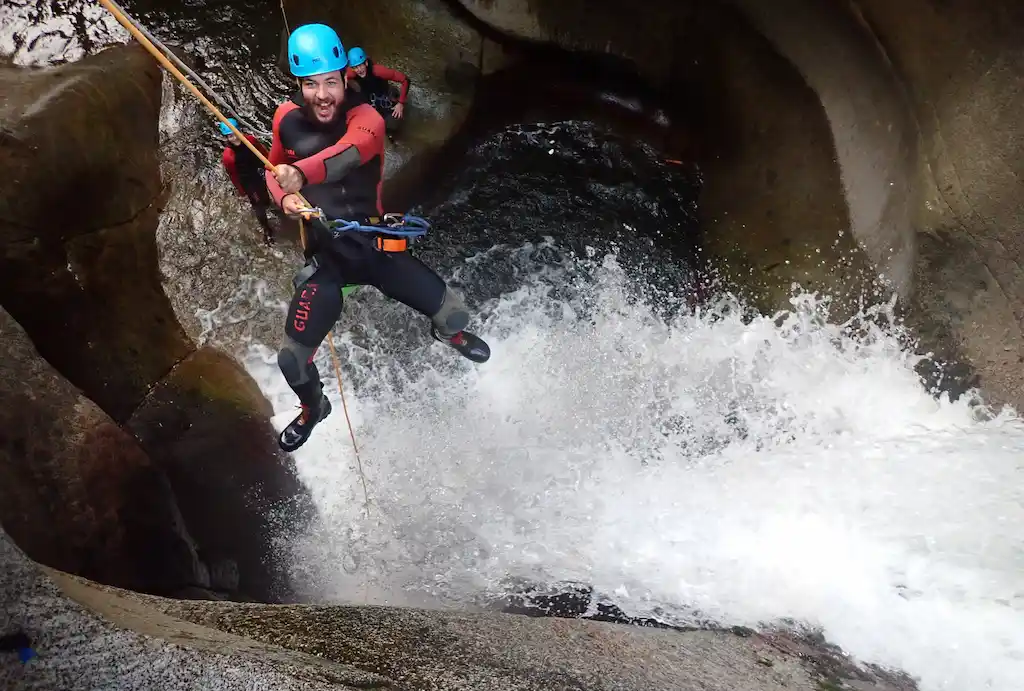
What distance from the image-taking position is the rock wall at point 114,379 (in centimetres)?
274

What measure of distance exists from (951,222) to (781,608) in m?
1.86

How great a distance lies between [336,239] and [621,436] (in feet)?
6.38

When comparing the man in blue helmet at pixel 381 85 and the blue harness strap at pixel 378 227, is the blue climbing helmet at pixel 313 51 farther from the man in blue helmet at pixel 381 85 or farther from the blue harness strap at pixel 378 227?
the man in blue helmet at pixel 381 85

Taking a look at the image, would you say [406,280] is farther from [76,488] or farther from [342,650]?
[342,650]

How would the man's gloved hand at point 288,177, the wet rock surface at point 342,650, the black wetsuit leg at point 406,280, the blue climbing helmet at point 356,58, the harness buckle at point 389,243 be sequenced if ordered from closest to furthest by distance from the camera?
1. the wet rock surface at point 342,650
2. the man's gloved hand at point 288,177
3. the harness buckle at point 389,243
4. the black wetsuit leg at point 406,280
5. the blue climbing helmet at point 356,58

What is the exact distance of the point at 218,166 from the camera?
3898mm

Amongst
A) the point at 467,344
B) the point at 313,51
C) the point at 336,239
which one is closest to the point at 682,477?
the point at 467,344

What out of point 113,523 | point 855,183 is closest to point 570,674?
point 113,523

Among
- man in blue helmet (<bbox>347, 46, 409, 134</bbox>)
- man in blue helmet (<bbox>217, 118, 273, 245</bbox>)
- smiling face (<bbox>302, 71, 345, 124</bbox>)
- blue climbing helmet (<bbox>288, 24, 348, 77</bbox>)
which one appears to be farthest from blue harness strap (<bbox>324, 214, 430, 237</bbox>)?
man in blue helmet (<bbox>347, 46, 409, 134</bbox>)

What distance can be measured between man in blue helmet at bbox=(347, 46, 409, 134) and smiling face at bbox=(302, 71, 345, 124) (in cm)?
89

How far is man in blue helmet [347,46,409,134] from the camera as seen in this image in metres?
3.57

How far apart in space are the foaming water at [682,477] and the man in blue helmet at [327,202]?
0.64 m

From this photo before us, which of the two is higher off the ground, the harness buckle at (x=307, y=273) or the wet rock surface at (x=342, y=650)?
the harness buckle at (x=307, y=273)

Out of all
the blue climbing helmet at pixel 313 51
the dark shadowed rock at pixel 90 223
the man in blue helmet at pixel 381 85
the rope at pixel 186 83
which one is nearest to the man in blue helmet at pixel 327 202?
the blue climbing helmet at pixel 313 51
